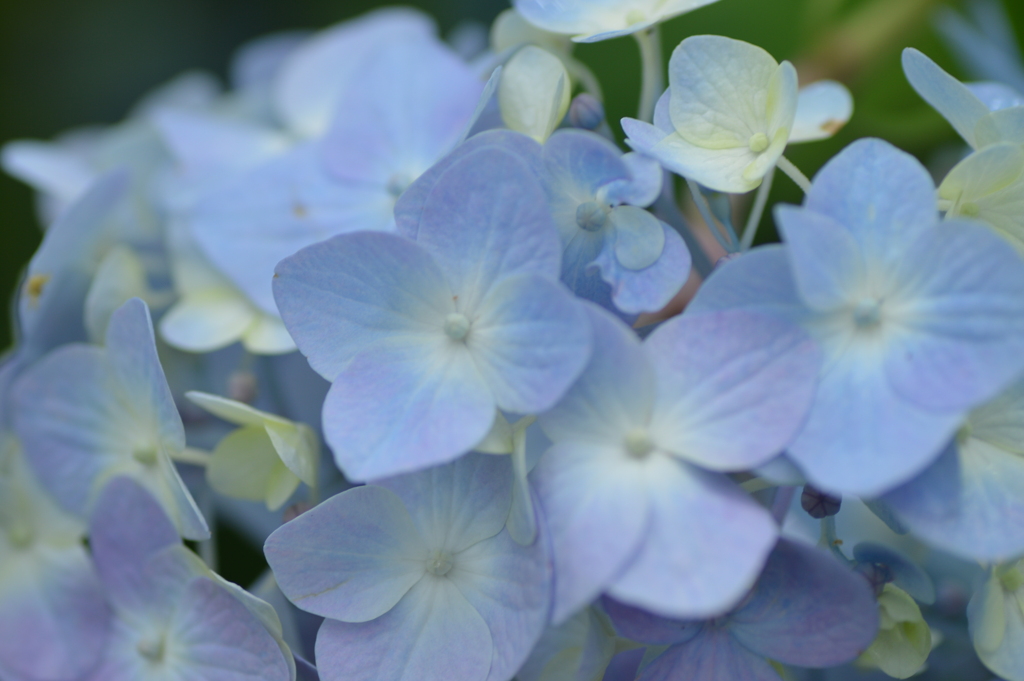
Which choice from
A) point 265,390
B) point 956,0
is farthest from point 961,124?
point 956,0

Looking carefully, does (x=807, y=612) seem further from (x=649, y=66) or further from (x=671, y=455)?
(x=649, y=66)

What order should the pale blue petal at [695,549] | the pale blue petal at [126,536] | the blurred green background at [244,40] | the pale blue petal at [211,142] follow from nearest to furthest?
the pale blue petal at [695,549]
the pale blue petal at [126,536]
the pale blue petal at [211,142]
the blurred green background at [244,40]

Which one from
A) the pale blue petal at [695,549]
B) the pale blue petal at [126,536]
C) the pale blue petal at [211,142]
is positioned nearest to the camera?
the pale blue petal at [695,549]

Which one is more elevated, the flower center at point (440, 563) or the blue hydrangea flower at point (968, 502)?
the blue hydrangea flower at point (968, 502)

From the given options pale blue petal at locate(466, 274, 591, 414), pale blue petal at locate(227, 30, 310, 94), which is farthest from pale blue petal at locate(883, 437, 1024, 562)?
pale blue petal at locate(227, 30, 310, 94)

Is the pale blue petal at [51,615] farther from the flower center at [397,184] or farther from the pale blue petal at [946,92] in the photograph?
the pale blue petal at [946,92]

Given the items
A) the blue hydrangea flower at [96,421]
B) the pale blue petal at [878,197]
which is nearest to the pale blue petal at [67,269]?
the blue hydrangea flower at [96,421]

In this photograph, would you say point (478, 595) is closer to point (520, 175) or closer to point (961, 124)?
point (520, 175)
